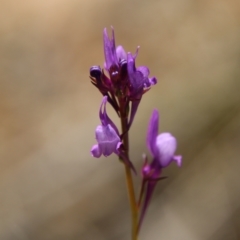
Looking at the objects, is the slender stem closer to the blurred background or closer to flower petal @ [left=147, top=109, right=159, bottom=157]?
flower petal @ [left=147, top=109, right=159, bottom=157]

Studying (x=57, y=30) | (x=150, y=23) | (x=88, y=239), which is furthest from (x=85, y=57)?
(x=88, y=239)

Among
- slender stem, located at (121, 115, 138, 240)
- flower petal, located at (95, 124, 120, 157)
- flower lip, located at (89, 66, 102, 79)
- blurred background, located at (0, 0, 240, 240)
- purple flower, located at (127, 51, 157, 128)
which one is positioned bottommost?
slender stem, located at (121, 115, 138, 240)

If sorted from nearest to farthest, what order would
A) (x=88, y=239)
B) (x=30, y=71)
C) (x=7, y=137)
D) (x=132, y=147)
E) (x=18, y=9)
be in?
(x=88, y=239) → (x=132, y=147) → (x=7, y=137) → (x=30, y=71) → (x=18, y=9)

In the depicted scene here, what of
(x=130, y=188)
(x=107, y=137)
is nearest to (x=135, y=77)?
(x=107, y=137)

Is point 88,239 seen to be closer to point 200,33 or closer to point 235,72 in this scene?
point 235,72

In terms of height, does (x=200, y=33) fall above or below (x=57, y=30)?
below

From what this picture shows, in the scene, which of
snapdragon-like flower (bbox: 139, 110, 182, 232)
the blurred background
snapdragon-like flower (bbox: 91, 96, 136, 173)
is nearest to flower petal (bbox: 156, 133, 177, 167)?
snapdragon-like flower (bbox: 139, 110, 182, 232)

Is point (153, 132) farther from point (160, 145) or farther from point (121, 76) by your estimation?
point (121, 76)
